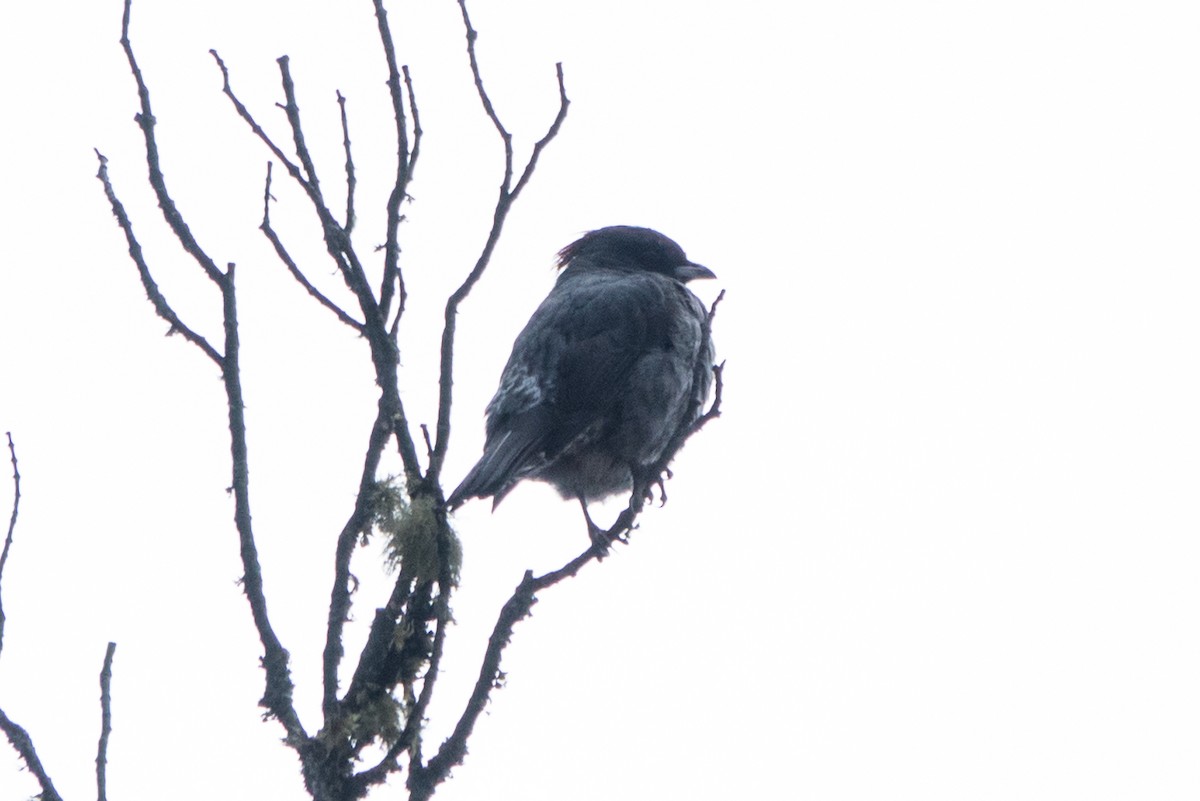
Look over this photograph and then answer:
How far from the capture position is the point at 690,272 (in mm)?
6551

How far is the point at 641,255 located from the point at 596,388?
132 cm

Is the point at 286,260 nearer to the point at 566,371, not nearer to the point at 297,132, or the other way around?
the point at 297,132

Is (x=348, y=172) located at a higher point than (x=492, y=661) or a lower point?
higher

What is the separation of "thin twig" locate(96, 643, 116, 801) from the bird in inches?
98.9

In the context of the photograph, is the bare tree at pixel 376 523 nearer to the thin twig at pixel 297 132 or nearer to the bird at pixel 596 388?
the thin twig at pixel 297 132

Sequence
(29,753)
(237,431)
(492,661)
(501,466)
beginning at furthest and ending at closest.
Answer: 1. (501,466)
2. (492,661)
3. (237,431)
4. (29,753)

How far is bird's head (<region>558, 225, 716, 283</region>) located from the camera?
21.5 ft

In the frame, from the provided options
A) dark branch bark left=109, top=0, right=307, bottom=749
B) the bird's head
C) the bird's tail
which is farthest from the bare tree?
the bird's head

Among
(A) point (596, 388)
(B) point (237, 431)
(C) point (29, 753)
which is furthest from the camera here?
(A) point (596, 388)

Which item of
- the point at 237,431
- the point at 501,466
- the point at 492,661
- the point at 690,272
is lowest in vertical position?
the point at 492,661

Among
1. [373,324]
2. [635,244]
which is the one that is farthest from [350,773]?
[635,244]

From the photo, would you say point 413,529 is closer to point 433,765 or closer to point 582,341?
point 433,765

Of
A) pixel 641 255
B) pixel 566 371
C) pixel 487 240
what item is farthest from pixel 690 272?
pixel 487 240

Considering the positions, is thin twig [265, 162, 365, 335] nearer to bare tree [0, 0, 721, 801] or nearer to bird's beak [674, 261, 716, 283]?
bare tree [0, 0, 721, 801]
